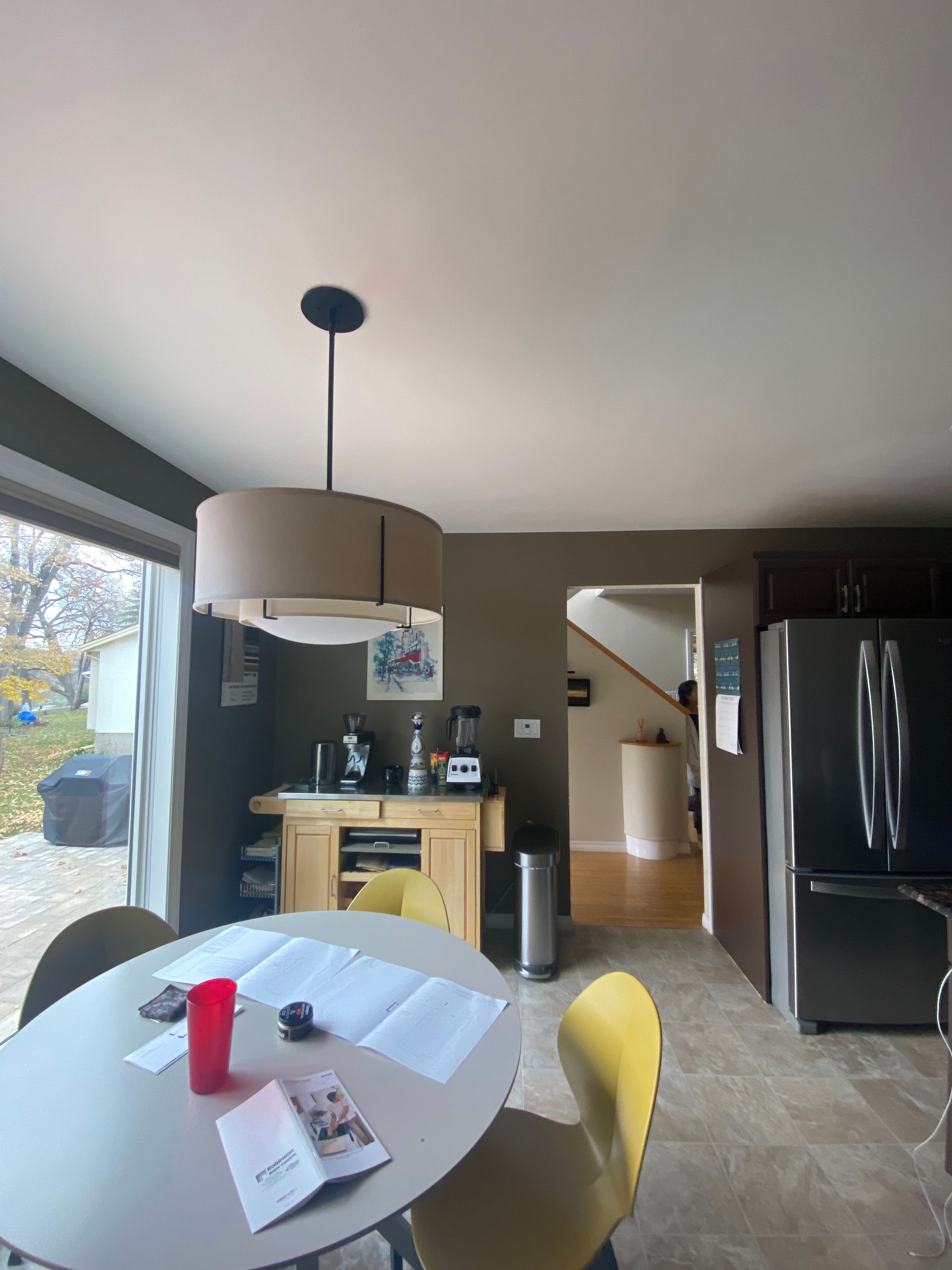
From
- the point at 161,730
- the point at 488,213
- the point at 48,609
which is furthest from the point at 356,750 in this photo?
the point at 488,213

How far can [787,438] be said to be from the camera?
223 cm

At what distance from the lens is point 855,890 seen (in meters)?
2.34

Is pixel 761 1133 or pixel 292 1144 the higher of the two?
pixel 292 1144

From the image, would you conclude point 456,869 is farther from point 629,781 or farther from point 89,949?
point 629,781

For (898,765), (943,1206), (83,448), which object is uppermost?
(83,448)

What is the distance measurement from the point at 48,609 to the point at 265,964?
1.34 metres

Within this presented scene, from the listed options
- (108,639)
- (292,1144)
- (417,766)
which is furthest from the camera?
(417,766)

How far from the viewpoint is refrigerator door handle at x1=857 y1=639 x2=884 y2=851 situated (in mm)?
2342

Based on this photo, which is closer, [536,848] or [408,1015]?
[408,1015]

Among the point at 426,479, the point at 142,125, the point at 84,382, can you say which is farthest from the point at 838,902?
the point at 84,382

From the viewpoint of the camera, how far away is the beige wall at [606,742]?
4.84 metres

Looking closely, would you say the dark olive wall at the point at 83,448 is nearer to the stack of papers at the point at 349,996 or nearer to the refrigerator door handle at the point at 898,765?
the stack of papers at the point at 349,996

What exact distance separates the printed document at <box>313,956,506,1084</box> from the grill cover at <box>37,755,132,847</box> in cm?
125

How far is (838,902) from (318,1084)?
2262 mm
